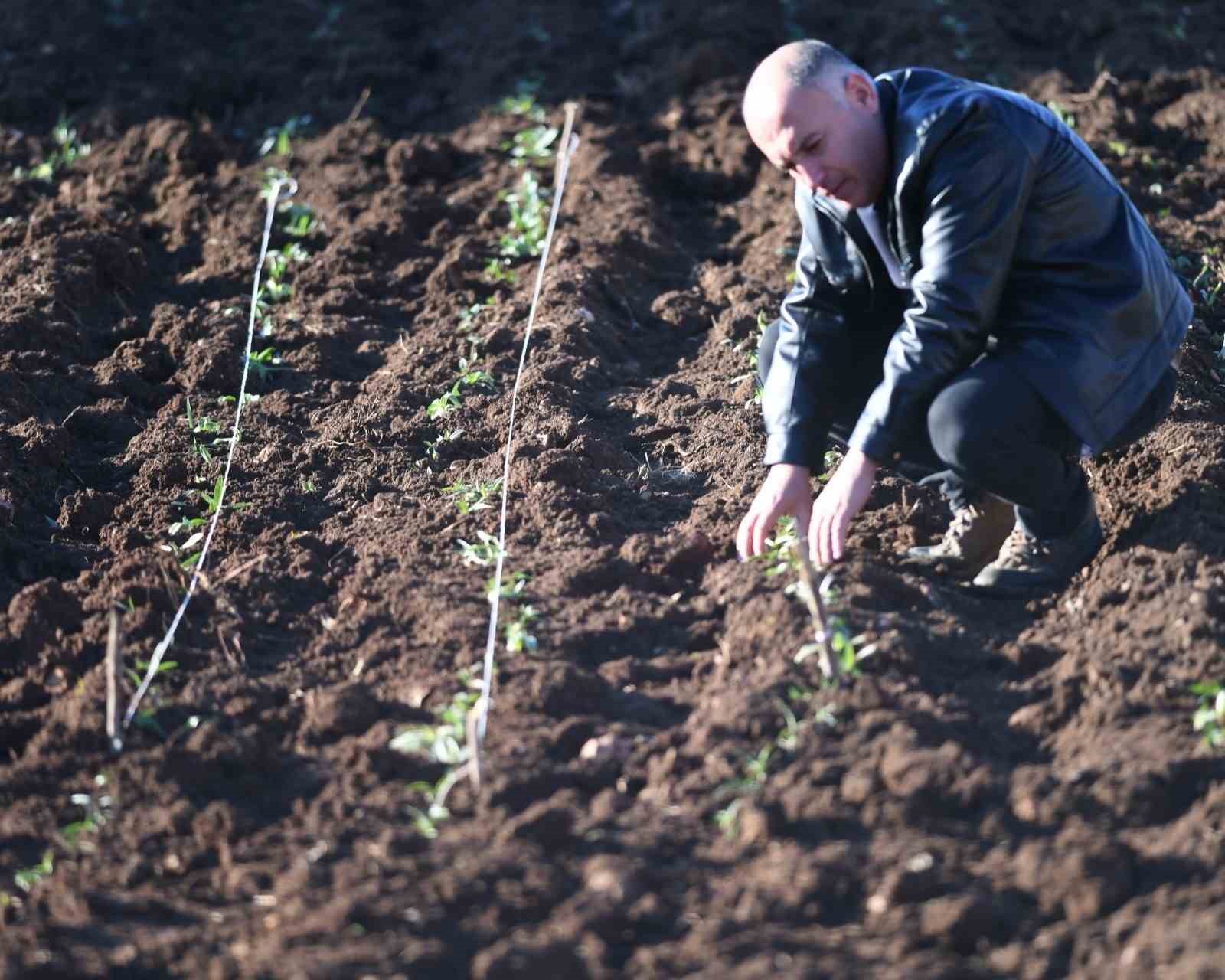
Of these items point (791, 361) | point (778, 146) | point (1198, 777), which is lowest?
point (1198, 777)

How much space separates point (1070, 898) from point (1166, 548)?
126 cm

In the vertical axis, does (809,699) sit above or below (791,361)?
below

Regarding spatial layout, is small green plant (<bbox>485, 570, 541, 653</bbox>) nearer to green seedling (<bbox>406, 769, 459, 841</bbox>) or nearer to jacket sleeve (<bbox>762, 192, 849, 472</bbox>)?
green seedling (<bbox>406, 769, 459, 841</bbox>)

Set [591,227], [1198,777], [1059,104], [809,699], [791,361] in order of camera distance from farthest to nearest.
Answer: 1. [1059,104]
2. [591,227]
3. [791,361]
4. [809,699]
5. [1198,777]

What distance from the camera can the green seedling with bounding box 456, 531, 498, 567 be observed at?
3.90 meters

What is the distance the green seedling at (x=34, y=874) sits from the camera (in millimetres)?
2932

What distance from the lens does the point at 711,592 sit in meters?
3.71

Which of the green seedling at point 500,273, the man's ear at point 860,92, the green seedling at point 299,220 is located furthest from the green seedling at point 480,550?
the green seedling at point 299,220

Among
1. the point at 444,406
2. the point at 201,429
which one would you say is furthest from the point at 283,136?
the point at 444,406

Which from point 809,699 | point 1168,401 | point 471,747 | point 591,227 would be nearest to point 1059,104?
point 591,227

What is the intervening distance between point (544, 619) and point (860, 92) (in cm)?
139

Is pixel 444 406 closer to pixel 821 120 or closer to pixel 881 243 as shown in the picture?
pixel 881 243

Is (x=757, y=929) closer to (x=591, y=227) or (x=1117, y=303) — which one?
(x=1117, y=303)

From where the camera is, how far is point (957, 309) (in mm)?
3205
